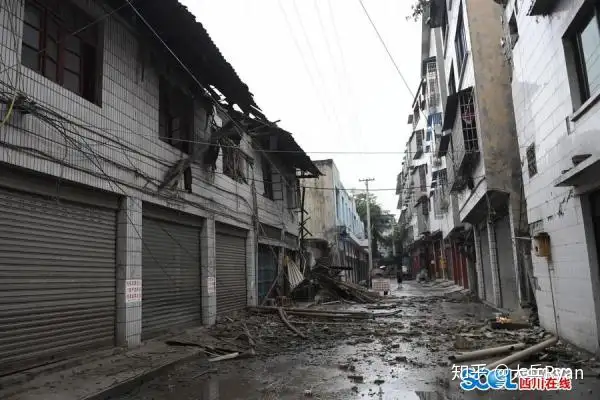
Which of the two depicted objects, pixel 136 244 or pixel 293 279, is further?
pixel 293 279

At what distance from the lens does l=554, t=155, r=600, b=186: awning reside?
20.0 feet

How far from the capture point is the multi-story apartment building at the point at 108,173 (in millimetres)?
6555

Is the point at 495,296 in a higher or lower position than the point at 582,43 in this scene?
lower

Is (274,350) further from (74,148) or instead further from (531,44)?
(531,44)

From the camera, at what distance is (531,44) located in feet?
30.8

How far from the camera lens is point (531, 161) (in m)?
10.2

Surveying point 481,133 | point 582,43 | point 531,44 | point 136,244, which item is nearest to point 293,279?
point 481,133

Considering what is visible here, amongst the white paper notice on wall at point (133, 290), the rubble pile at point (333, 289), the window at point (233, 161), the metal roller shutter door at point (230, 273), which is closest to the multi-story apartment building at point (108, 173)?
the white paper notice on wall at point (133, 290)

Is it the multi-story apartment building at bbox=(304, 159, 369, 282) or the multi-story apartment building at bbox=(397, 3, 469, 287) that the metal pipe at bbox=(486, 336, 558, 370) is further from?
the multi-story apartment building at bbox=(304, 159, 369, 282)

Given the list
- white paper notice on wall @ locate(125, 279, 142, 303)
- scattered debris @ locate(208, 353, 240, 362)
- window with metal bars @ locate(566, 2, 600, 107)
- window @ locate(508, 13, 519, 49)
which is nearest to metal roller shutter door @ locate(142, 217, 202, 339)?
white paper notice on wall @ locate(125, 279, 142, 303)

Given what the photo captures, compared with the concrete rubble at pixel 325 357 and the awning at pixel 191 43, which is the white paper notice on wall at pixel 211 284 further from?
the awning at pixel 191 43

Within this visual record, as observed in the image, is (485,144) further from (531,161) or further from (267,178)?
(267,178)

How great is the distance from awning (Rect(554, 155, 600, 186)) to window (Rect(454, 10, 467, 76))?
10.6 meters

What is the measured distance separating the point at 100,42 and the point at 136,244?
12.4ft
